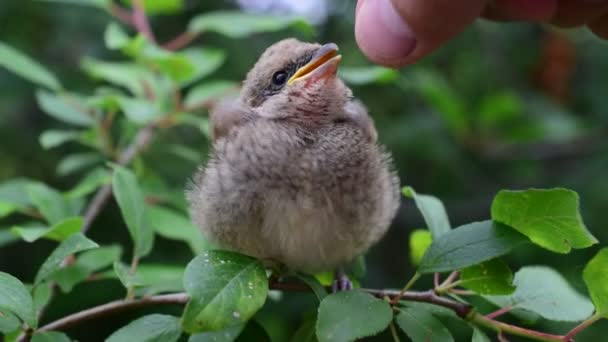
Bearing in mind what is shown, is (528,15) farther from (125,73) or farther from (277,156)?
(125,73)

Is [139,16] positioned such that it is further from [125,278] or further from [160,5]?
[125,278]

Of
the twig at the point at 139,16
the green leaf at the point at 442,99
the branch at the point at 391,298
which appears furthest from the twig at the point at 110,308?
the green leaf at the point at 442,99

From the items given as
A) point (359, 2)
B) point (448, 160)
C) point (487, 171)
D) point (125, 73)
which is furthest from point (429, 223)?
point (487, 171)

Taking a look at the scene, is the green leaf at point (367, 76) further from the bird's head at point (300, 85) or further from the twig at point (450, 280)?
the twig at point (450, 280)

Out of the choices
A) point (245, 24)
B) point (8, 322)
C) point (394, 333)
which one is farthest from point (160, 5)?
point (394, 333)

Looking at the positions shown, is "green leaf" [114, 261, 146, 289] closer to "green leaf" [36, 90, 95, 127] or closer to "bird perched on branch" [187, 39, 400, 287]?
"bird perched on branch" [187, 39, 400, 287]

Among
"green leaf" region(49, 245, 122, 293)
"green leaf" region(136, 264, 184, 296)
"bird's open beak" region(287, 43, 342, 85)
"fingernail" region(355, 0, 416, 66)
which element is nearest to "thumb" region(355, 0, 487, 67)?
"fingernail" region(355, 0, 416, 66)
